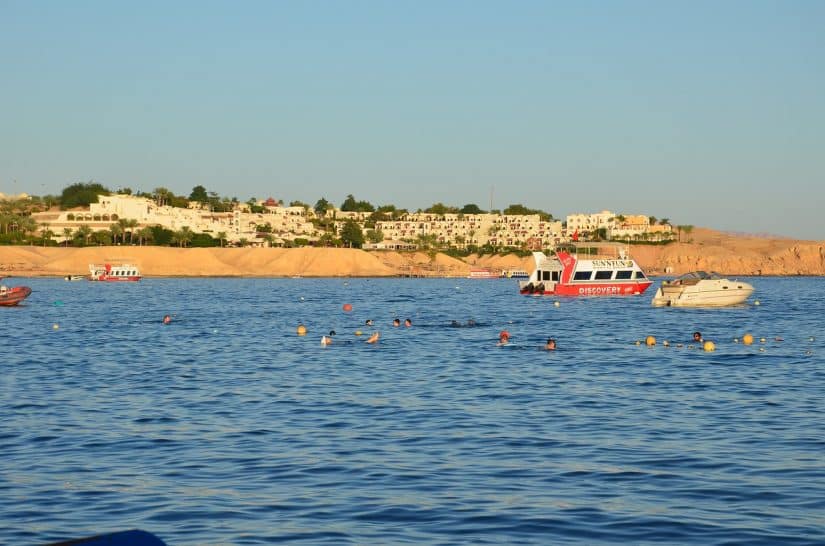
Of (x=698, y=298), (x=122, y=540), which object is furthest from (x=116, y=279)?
(x=122, y=540)

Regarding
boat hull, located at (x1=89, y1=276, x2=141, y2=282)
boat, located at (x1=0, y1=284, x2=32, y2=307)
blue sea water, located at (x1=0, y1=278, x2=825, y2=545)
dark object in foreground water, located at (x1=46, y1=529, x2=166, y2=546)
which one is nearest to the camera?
dark object in foreground water, located at (x1=46, y1=529, x2=166, y2=546)

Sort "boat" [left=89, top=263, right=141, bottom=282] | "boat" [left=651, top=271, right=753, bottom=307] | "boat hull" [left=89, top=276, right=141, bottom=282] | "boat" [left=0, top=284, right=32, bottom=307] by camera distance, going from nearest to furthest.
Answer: "boat" [left=651, top=271, right=753, bottom=307] < "boat" [left=0, top=284, right=32, bottom=307] < "boat" [left=89, top=263, right=141, bottom=282] < "boat hull" [left=89, top=276, right=141, bottom=282]

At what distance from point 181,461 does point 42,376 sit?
19.4 m

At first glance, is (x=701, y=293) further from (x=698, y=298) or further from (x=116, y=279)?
(x=116, y=279)

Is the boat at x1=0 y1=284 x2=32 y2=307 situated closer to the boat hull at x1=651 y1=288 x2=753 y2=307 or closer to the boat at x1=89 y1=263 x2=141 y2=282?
the boat hull at x1=651 y1=288 x2=753 y2=307

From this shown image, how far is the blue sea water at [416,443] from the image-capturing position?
55.1 ft

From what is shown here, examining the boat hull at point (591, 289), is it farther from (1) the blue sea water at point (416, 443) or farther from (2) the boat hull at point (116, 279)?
(2) the boat hull at point (116, 279)

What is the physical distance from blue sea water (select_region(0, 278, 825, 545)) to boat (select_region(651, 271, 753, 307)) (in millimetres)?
31838

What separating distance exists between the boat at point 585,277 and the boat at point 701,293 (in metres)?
20.8

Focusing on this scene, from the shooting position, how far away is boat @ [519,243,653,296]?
110062 mm

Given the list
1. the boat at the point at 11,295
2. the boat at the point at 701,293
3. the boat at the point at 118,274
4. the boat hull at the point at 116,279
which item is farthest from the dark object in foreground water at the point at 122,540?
the boat hull at the point at 116,279

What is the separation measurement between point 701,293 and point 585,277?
25644 millimetres

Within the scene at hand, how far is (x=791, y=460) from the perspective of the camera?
21.8 meters

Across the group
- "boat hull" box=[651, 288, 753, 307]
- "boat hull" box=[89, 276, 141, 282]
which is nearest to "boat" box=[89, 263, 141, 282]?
"boat hull" box=[89, 276, 141, 282]
